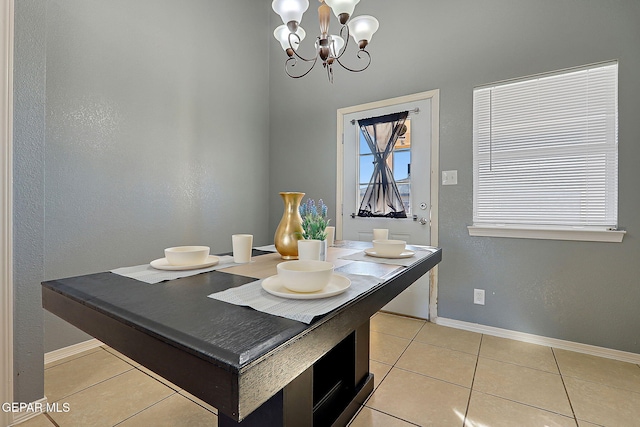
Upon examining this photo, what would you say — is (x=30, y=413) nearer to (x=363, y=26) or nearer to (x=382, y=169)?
(x=363, y=26)

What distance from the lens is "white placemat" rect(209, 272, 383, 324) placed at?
70 cm

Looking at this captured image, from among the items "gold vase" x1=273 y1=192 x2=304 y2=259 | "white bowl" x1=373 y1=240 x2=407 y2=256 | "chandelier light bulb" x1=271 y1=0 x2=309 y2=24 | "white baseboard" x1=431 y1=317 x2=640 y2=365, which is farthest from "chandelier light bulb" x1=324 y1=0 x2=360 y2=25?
"white baseboard" x1=431 y1=317 x2=640 y2=365

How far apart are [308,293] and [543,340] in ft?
7.61

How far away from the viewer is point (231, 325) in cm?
65

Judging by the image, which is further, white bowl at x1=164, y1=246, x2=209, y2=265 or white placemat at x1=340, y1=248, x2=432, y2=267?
white placemat at x1=340, y1=248, x2=432, y2=267

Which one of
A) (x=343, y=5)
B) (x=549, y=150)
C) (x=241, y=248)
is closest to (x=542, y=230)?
(x=549, y=150)

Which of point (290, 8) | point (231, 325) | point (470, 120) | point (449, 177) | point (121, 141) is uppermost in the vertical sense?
point (290, 8)

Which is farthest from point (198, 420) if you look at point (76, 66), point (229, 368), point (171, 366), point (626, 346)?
point (626, 346)

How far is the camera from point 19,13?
1.44 metres

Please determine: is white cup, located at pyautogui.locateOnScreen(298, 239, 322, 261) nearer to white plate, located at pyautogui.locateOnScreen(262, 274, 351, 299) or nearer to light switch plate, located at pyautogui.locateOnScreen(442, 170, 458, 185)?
white plate, located at pyautogui.locateOnScreen(262, 274, 351, 299)

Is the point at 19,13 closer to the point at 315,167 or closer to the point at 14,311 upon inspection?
the point at 14,311

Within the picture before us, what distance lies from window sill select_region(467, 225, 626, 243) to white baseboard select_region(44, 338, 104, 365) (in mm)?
2996

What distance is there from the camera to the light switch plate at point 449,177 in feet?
8.38

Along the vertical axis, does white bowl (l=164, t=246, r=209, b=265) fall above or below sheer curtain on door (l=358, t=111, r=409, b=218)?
below
